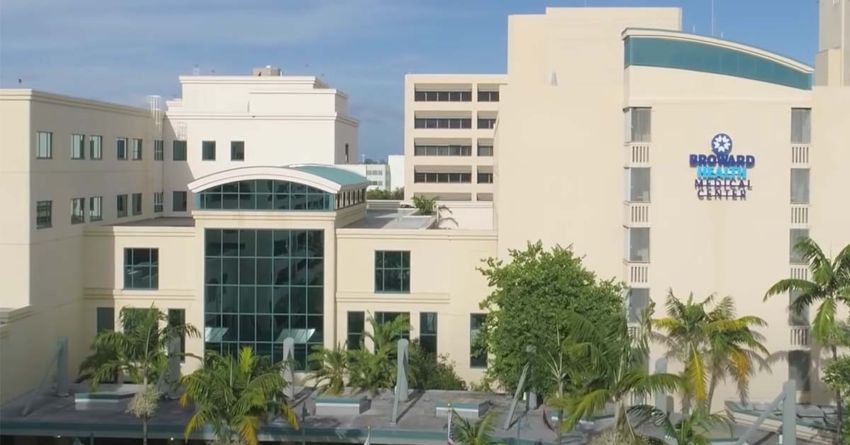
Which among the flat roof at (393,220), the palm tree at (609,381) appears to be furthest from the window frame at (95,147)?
the palm tree at (609,381)

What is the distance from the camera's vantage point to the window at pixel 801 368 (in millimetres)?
34781

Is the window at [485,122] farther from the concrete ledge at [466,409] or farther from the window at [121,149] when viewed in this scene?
the concrete ledge at [466,409]

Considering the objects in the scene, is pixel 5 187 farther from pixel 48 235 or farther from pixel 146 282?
pixel 146 282

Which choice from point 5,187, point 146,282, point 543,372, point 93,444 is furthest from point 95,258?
point 543,372

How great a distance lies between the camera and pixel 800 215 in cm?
3444

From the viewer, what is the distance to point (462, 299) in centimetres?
3759

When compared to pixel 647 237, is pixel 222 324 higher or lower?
lower

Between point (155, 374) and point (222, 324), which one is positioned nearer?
point (155, 374)

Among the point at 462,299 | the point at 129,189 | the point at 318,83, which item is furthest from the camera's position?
the point at 318,83

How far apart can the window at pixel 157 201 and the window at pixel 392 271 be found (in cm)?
1372

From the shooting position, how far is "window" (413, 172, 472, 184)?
242ft

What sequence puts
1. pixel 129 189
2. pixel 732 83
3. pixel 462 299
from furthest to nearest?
pixel 129 189 → pixel 462 299 → pixel 732 83

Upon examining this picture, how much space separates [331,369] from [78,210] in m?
11.2

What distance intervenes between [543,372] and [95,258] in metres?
17.3
